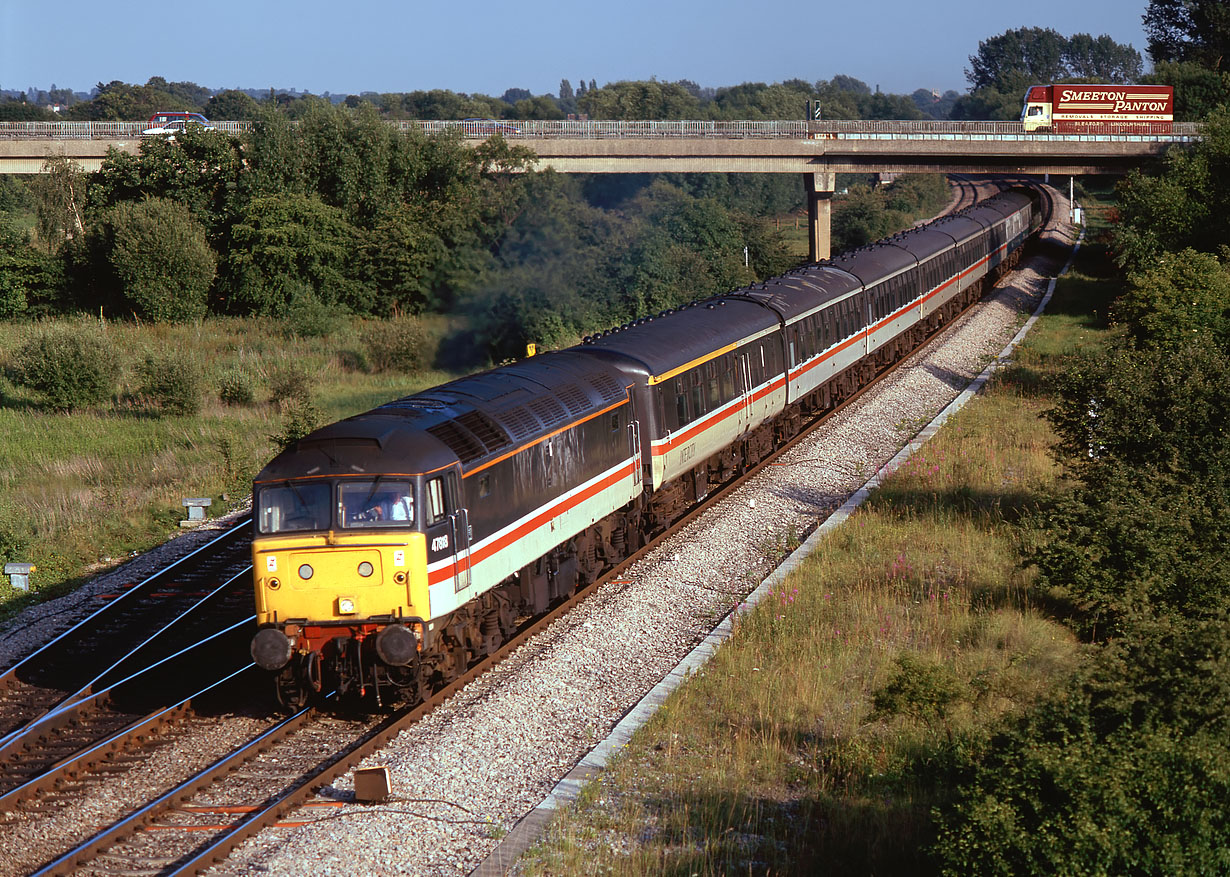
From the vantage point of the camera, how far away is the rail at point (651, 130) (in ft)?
193

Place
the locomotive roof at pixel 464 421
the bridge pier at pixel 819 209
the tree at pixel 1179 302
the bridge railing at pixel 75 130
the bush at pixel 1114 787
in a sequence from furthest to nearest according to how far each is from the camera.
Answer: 1. the bridge pier at pixel 819 209
2. the bridge railing at pixel 75 130
3. the tree at pixel 1179 302
4. the locomotive roof at pixel 464 421
5. the bush at pixel 1114 787

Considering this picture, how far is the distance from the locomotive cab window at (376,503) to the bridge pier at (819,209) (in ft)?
167

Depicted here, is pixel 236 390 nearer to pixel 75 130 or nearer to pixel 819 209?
pixel 75 130

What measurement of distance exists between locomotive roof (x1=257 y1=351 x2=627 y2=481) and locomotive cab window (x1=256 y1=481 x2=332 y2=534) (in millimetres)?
144

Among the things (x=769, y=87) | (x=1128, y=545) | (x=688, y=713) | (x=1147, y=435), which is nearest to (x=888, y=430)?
(x=1147, y=435)

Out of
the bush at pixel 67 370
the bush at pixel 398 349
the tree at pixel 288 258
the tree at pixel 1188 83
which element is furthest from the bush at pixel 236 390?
the tree at pixel 1188 83

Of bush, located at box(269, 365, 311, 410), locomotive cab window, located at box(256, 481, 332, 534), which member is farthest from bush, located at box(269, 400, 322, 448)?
locomotive cab window, located at box(256, 481, 332, 534)

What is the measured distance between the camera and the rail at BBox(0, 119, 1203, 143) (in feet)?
193

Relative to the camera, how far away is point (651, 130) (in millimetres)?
60625

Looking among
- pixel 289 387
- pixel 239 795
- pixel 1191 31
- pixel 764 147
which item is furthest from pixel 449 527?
pixel 1191 31

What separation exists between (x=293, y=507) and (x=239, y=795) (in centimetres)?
282

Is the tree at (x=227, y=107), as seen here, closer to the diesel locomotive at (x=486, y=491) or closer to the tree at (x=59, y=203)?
the tree at (x=59, y=203)

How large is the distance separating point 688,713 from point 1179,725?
5448mm

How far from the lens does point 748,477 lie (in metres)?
23.0
